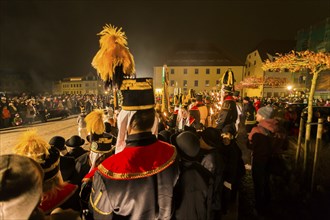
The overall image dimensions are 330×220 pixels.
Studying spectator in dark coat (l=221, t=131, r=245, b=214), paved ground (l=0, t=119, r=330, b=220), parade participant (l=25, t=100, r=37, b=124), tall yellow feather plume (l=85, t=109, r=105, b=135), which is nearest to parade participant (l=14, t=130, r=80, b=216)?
tall yellow feather plume (l=85, t=109, r=105, b=135)

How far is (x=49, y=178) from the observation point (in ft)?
7.82

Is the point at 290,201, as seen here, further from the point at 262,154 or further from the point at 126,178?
the point at 126,178

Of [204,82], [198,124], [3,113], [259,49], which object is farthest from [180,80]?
[198,124]

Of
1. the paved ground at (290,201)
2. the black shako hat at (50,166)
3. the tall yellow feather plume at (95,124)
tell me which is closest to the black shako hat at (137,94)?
the black shako hat at (50,166)

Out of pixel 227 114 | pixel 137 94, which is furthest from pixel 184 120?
pixel 137 94

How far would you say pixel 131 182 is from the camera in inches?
70.9

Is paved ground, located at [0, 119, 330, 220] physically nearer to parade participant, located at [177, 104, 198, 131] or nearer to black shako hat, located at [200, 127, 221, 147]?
black shako hat, located at [200, 127, 221, 147]

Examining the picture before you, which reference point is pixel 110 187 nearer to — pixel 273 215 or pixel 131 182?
pixel 131 182

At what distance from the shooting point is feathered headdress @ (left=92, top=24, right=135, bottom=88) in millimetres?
2773

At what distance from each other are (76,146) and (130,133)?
3124mm

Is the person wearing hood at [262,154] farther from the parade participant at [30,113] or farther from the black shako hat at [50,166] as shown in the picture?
the parade participant at [30,113]

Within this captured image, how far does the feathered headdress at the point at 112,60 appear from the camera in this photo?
2773 millimetres

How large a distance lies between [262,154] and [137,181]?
3630 millimetres

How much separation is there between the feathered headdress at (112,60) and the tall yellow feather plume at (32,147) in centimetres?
118
